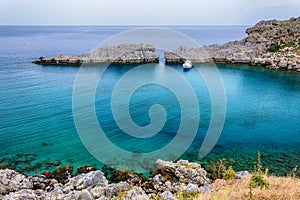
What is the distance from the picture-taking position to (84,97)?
125 ft

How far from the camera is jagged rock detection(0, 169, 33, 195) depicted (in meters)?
16.4

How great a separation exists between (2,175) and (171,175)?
1166 centimetres

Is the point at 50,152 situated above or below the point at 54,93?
below

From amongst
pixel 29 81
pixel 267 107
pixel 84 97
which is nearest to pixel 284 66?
→ pixel 267 107

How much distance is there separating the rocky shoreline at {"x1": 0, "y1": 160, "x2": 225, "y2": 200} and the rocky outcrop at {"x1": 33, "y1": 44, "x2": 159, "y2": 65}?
5421 centimetres

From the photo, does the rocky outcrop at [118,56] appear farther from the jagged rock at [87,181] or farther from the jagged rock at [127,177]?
the jagged rock at [87,181]

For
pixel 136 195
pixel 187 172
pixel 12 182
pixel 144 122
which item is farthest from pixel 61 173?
pixel 144 122

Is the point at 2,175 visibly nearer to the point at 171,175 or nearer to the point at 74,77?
the point at 171,175

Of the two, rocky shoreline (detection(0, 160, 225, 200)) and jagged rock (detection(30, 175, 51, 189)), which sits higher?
rocky shoreline (detection(0, 160, 225, 200))

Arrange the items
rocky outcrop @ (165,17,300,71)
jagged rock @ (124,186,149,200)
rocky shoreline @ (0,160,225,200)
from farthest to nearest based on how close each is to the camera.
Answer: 1. rocky outcrop @ (165,17,300,71)
2. rocky shoreline @ (0,160,225,200)
3. jagged rock @ (124,186,149,200)

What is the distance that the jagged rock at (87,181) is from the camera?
649 inches

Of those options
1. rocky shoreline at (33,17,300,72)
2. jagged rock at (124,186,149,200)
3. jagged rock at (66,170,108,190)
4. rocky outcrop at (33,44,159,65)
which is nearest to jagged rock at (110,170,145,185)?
jagged rock at (66,170,108,190)

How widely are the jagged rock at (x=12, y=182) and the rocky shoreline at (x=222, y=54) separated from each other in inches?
2146

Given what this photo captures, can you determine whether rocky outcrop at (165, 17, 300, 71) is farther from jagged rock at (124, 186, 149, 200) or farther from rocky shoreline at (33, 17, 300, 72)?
jagged rock at (124, 186, 149, 200)
